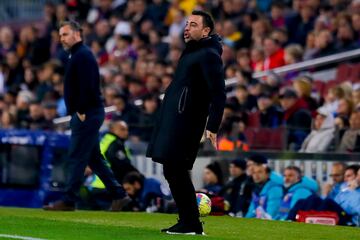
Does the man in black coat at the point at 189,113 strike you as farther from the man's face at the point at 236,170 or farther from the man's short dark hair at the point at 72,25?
the man's face at the point at 236,170

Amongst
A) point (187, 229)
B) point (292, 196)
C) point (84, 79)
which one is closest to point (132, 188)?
point (292, 196)

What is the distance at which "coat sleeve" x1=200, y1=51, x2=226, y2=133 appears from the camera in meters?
11.1

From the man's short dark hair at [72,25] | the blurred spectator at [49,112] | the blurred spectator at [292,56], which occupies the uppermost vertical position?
the blurred spectator at [292,56]

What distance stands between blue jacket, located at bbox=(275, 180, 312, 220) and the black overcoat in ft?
15.0

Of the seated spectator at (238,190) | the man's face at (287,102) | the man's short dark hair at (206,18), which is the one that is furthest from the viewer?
the man's face at (287,102)

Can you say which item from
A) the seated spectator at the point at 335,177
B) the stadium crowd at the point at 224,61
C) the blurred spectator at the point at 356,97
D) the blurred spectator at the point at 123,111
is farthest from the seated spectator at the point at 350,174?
the blurred spectator at the point at 123,111

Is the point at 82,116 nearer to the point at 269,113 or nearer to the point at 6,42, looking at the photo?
the point at 269,113

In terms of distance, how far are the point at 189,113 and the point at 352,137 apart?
5.78 meters

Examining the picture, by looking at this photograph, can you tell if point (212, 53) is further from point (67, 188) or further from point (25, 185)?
point (25, 185)

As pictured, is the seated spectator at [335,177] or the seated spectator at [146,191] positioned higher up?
the seated spectator at [335,177]

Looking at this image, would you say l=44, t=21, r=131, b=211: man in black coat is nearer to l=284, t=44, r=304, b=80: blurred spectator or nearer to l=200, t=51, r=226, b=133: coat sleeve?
l=200, t=51, r=226, b=133: coat sleeve

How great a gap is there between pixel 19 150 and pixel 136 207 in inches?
134

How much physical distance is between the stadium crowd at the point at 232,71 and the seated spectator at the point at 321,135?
18 millimetres

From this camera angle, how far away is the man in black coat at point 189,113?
11.2 m
